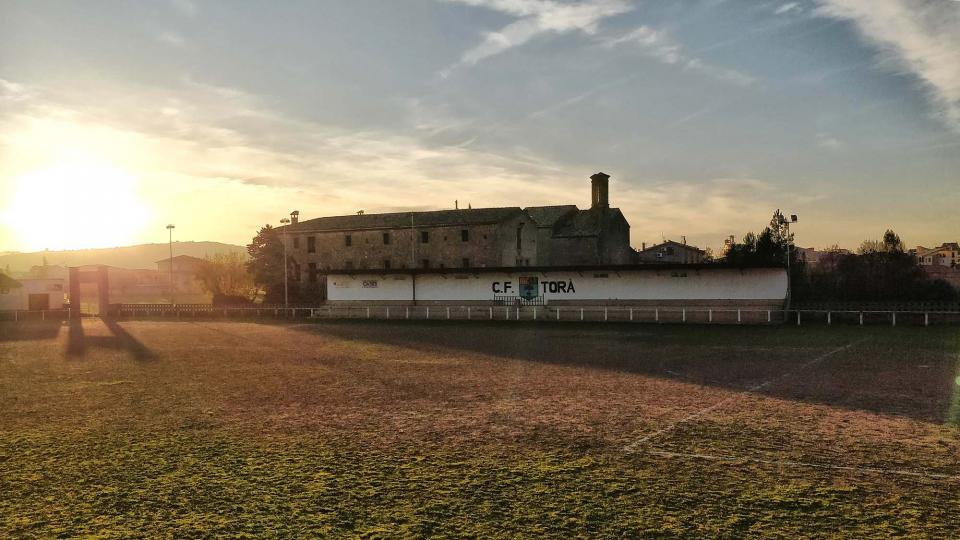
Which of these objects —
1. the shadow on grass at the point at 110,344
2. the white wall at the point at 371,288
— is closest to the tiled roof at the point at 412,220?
the white wall at the point at 371,288

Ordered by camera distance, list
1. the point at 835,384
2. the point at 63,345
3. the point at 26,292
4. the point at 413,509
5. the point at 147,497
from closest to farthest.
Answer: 1. the point at 413,509
2. the point at 147,497
3. the point at 835,384
4. the point at 63,345
5. the point at 26,292

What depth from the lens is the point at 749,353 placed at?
71.1 feet

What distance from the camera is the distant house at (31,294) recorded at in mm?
60844

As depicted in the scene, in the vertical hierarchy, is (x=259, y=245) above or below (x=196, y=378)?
above

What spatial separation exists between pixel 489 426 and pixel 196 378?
9.83 m

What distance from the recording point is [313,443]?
9352mm

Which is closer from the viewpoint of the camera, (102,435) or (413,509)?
(413,509)

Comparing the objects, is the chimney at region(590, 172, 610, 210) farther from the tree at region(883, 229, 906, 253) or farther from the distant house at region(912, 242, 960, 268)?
the distant house at region(912, 242, 960, 268)

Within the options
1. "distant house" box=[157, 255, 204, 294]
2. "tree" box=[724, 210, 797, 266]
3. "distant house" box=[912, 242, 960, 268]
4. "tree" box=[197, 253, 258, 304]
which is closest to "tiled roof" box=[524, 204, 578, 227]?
"tree" box=[724, 210, 797, 266]

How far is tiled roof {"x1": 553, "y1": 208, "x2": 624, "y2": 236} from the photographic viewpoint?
63697 mm

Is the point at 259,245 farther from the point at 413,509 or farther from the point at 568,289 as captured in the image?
the point at 413,509

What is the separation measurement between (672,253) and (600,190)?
3617 cm

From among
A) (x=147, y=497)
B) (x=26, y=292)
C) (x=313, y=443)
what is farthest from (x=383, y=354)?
(x=26, y=292)

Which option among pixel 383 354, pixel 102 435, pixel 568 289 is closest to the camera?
pixel 102 435
